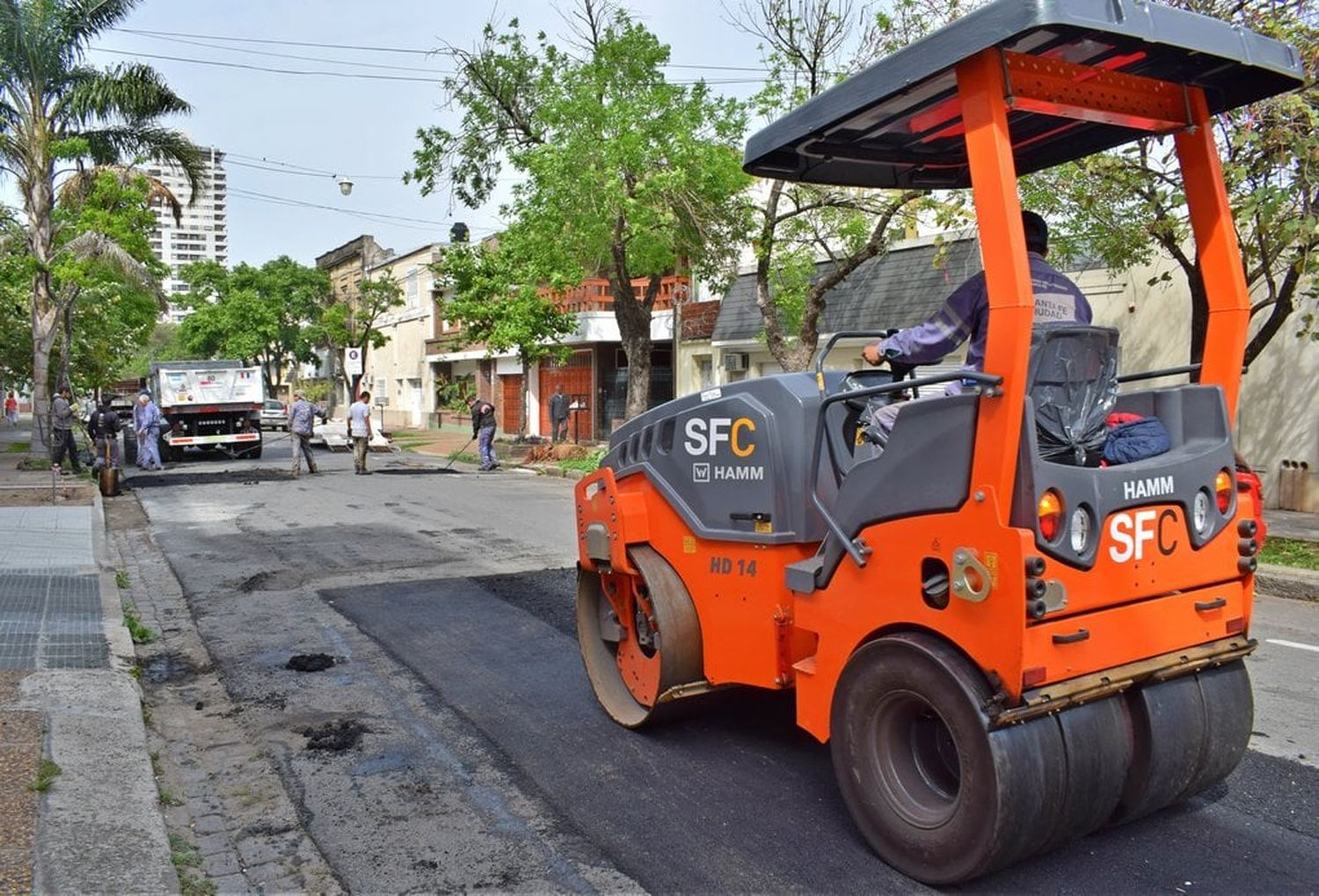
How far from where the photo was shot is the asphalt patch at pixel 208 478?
1858cm

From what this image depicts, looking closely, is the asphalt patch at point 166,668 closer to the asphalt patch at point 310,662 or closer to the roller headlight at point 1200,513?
the asphalt patch at point 310,662

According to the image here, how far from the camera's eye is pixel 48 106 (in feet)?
64.7

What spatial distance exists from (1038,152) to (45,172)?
2044cm

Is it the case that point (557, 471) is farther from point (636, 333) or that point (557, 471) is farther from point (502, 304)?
point (502, 304)

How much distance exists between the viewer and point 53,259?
63.9 feet

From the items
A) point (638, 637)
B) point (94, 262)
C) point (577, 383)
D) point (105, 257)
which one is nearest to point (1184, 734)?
point (638, 637)

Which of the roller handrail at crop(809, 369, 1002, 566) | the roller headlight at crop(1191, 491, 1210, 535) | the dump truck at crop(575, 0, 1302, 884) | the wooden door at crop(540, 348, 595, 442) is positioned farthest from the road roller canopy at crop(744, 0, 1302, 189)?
the wooden door at crop(540, 348, 595, 442)

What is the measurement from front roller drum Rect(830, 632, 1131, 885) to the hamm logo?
28.5 inches

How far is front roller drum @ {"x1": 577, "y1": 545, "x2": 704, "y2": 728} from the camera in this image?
4730 millimetres

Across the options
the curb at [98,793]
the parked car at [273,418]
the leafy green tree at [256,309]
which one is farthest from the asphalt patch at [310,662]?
the leafy green tree at [256,309]

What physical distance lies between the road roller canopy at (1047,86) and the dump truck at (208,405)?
23.2 meters

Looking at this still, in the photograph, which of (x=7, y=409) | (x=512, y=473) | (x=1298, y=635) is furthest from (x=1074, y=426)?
(x=7, y=409)

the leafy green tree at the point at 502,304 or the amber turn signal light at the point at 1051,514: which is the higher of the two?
the leafy green tree at the point at 502,304

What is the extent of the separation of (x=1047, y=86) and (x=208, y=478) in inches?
744
